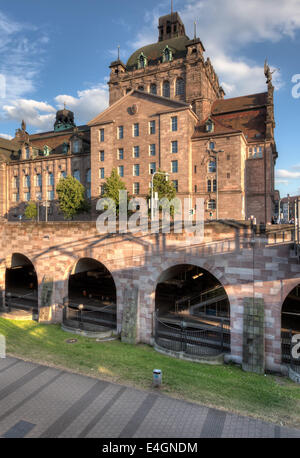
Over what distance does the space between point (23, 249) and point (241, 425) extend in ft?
67.1

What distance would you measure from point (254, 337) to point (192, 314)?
23.3ft

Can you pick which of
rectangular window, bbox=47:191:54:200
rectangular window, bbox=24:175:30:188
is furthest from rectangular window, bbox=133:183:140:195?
rectangular window, bbox=24:175:30:188

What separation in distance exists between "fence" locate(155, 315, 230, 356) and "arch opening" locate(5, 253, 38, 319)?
441 inches

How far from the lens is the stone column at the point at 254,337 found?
582 inches

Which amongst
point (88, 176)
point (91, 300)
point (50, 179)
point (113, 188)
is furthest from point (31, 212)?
point (91, 300)

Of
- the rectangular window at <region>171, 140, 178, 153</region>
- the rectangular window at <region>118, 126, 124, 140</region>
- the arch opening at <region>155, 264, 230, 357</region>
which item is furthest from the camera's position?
the rectangular window at <region>118, 126, 124, 140</region>

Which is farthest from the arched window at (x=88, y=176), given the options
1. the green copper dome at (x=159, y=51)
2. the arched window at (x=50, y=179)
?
the green copper dome at (x=159, y=51)

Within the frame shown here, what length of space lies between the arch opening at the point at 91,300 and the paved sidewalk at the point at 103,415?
7.22m

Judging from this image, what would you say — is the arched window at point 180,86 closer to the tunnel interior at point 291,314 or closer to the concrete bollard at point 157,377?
the tunnel interior at point 291,314

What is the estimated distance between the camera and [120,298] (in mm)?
19453

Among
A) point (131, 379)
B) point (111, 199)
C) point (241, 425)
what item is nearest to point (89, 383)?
point (131, 379)

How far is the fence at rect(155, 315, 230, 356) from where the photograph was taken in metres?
16.4

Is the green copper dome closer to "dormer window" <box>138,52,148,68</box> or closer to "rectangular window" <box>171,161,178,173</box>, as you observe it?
"dormer window" <box>138,52,148,68</box>

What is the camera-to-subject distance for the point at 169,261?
17906 mm
